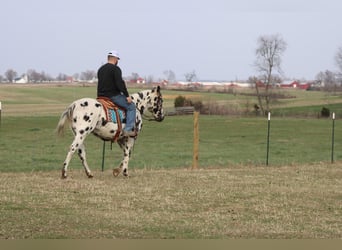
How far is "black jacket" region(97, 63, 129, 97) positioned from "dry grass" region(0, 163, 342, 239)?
173 centimetres

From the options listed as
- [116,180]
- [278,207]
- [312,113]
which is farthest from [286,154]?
[312,113]

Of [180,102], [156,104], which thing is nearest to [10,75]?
[180,102]

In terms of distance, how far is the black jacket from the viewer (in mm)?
12855

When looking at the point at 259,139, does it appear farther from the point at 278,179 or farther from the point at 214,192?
the point at 214,192

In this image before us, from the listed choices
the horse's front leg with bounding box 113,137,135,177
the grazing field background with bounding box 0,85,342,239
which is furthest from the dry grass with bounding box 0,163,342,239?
the horse's front leg with bounding box 113,137,135,177

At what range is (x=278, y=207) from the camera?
9.80m

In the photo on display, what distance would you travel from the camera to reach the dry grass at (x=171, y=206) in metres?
7.79

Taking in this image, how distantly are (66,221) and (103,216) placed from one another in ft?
2.03

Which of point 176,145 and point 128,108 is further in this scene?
point 176,145

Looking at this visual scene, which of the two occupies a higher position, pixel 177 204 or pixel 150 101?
pixel 150 101

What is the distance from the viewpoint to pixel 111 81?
1291 centimetres

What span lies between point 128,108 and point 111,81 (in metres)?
0.64

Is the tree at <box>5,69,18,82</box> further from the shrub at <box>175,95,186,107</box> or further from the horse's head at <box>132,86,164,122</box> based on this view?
the horse's head at <box>132,86,164,122</box>

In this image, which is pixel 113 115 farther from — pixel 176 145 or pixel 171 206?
pixel 176 145
